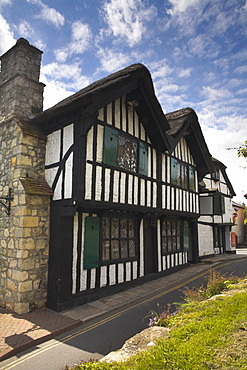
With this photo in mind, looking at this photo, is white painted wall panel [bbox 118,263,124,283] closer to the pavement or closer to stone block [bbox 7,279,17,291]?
the pavement

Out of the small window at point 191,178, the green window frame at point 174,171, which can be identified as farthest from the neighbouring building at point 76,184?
the small window at point 191,178

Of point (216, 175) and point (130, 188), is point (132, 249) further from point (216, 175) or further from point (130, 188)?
point (216, 175)

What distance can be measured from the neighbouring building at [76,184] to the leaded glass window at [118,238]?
0.03 meters

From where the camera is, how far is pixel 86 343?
5.13 meters

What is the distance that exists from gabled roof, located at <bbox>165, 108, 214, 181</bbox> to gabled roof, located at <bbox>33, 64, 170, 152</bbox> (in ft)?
4.88

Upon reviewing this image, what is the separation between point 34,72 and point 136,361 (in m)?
8.96

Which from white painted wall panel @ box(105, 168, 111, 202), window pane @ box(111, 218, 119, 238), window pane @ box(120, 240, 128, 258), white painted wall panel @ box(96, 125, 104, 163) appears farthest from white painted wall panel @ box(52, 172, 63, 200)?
window pane @ box(120, 240, 128, 258)

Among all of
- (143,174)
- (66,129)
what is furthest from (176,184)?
(66,129)

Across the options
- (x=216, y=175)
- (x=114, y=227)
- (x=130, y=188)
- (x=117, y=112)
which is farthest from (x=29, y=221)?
(x=216, y=175)

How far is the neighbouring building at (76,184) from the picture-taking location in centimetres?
702

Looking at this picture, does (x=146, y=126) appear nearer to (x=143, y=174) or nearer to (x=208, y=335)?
(x=143, y=174)

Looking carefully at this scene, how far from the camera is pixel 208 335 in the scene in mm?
3375

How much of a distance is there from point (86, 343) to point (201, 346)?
9.68 feet

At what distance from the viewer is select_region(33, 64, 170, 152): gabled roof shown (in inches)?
273
